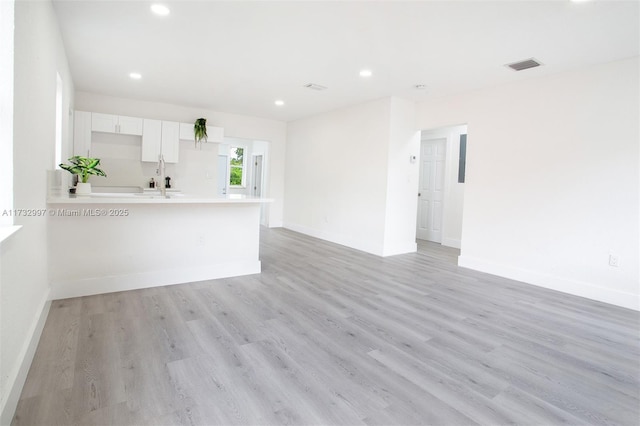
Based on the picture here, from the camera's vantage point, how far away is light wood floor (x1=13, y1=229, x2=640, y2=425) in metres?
1.76

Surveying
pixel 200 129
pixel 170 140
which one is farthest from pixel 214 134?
pixel 170 140

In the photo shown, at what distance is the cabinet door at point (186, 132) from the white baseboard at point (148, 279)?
3583 millimetres

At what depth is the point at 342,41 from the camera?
3.41 meters

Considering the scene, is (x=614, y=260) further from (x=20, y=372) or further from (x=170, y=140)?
(x=170, y=140)

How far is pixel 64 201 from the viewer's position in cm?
294

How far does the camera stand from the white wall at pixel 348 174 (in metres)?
5.64

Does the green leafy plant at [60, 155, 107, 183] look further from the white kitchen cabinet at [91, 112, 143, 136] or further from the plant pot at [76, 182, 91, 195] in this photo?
the white kitchen cabinet at [91, 112, 143, 136]

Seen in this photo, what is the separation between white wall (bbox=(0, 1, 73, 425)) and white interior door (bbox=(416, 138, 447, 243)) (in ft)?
20.6

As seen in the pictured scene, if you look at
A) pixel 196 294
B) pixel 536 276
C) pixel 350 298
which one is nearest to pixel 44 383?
pixel 196 294

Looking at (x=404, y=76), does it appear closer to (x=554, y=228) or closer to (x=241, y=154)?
(x=554, y=228)

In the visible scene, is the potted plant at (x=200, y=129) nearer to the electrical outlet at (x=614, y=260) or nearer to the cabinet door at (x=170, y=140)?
the cabinet door at (x=170, y=140)

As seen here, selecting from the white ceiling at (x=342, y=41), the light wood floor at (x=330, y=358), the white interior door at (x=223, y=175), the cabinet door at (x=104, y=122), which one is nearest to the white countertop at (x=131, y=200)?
the light wood floor at (x=330, y=358)

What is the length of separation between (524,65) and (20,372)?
196 inches

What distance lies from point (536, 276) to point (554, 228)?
0.63 meters
